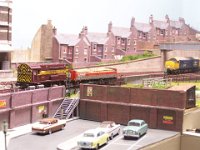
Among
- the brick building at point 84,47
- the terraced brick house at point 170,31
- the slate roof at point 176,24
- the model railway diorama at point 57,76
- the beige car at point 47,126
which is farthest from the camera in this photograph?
the slate roof at point 176,24

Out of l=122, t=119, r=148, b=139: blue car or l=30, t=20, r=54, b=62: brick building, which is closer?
l=122, t=119, r=148, b=139: blue car

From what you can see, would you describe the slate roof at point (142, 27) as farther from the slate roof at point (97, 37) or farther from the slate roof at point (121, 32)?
the slate roof at point (97, 37)

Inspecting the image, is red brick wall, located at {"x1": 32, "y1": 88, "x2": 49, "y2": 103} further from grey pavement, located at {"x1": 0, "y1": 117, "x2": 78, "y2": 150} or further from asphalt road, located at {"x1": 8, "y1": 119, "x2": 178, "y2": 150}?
asphalt road, located at {"x1": 8, "y1": 119, "x2": 178, "y2": 150}

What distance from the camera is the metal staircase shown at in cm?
3547

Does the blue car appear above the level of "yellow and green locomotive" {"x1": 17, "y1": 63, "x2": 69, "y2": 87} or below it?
below

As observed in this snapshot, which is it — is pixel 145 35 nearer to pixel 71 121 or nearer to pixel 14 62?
pixel 14 62

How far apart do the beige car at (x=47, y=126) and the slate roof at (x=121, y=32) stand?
37406mm

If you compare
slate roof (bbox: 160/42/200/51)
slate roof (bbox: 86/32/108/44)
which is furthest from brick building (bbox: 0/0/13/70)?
slate roof (bbox: 160/42/200/51)

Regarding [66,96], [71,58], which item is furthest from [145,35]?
[66,96]

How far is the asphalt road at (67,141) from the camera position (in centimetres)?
2666

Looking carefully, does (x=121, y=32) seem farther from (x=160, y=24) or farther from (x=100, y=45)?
(x=160, y=24)

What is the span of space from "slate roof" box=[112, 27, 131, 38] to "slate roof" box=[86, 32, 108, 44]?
2378mm

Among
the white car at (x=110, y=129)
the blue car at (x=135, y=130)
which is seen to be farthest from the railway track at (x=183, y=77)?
the white car at (x=110, y=129)

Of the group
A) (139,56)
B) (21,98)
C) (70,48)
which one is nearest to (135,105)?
(21,98)
